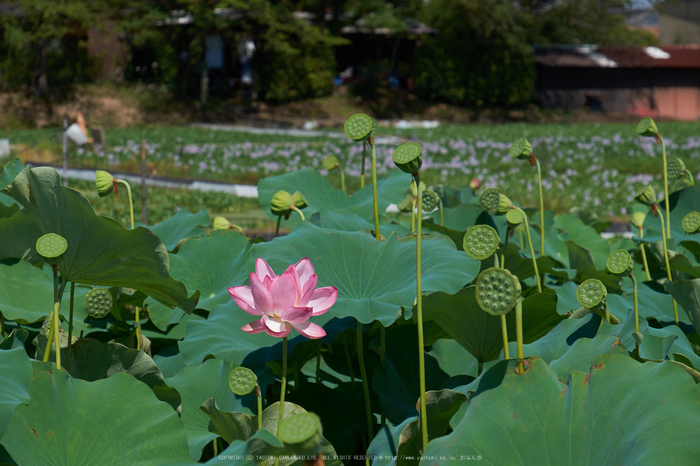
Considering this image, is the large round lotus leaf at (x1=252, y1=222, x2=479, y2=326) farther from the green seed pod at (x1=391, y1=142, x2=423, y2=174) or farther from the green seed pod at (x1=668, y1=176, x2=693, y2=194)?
the green seed pod at (x1=668, y1=176, x2=693, y2=194)

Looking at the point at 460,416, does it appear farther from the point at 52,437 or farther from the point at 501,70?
the point at 501,70

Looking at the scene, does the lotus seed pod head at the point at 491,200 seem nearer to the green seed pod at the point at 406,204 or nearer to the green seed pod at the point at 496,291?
the green seed pod at the point at 406,204

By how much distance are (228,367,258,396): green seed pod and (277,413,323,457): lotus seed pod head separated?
264 mm

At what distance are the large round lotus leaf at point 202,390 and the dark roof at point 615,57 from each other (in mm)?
20185

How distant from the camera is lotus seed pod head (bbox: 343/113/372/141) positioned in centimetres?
87

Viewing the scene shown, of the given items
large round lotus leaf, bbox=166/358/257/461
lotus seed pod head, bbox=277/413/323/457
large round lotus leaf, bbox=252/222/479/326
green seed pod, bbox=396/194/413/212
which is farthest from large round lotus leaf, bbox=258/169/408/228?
lotus seed pod head, bbox=277/413/323/457

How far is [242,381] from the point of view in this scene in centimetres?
72

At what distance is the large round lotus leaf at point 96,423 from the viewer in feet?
2.29

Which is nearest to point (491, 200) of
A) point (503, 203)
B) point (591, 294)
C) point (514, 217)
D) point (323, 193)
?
point (503, 203)

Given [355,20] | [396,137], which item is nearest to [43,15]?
[355,20]

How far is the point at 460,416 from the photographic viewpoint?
73cm

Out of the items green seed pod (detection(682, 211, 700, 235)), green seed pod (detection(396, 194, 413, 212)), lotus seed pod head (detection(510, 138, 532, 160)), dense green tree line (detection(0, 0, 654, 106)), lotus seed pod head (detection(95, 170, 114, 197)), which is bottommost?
dense green tree line (detection(0, 0, 654, 106))

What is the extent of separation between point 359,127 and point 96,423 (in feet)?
1.64

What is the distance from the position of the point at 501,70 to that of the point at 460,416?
19.4 metres
